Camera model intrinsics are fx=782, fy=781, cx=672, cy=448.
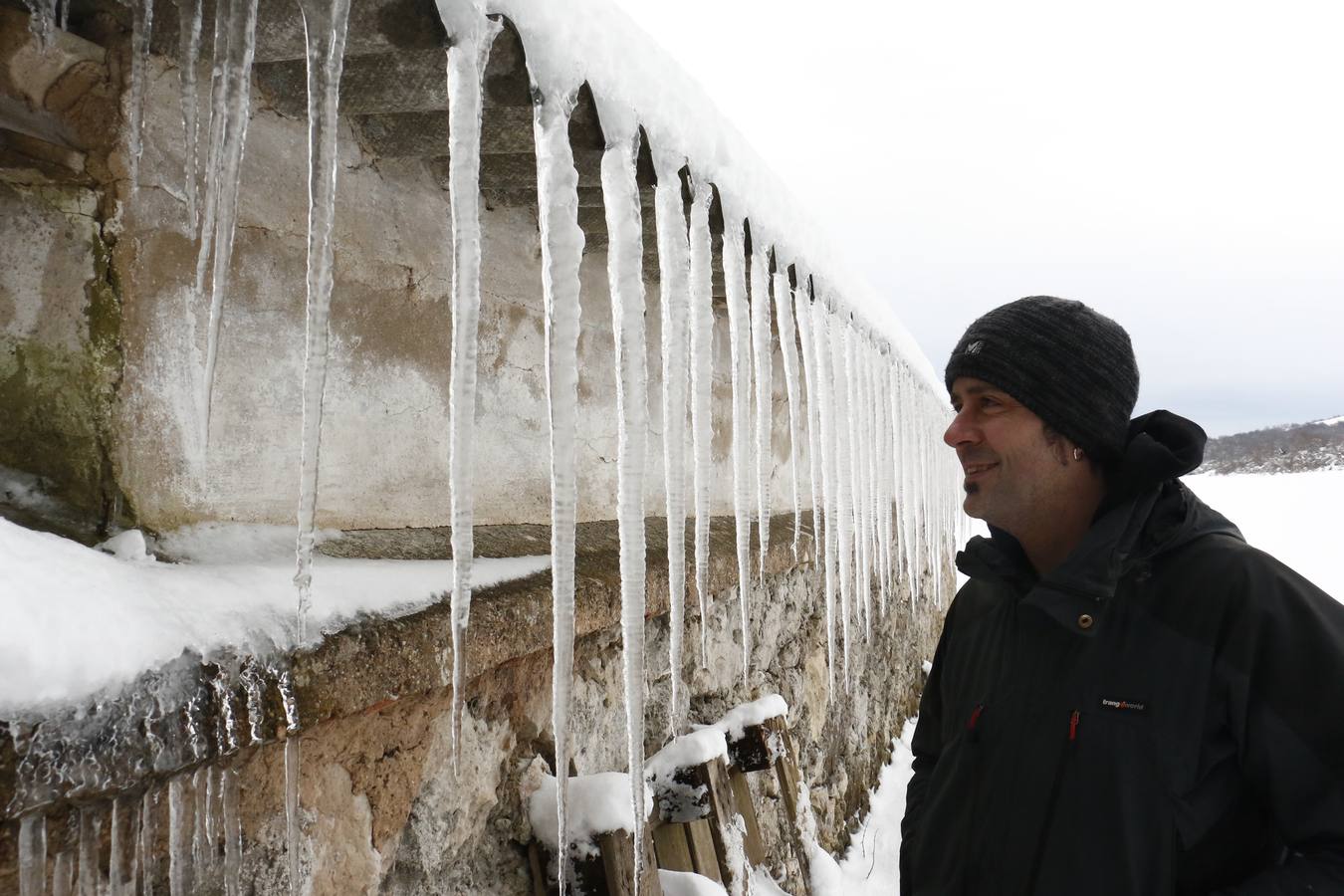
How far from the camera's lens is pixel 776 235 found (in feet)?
7.05

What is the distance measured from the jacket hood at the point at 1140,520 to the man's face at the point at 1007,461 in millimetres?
104

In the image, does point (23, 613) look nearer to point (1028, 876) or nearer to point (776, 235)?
point (1028, 876)

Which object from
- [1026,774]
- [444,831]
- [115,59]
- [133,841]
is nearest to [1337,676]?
[1026,774]

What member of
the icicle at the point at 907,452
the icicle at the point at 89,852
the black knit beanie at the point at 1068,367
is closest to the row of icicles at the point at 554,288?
the icicle at the point at 89,852

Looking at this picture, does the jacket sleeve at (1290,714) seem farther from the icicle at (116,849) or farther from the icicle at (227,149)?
the icicle at (227,149)

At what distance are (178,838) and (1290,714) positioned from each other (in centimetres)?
150

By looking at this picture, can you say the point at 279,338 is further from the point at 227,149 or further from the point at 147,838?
the point at 147,838

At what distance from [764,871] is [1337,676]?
187 centimetres

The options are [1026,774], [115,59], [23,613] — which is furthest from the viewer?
[1026,774]

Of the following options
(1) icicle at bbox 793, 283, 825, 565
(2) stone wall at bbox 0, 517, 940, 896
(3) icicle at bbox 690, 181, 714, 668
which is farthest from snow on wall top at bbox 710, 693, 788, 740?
(3) icicle at bbox 690, 181, 714, 668

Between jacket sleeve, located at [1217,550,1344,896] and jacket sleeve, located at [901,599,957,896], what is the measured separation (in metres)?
0.61

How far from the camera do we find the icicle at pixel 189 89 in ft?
3.76

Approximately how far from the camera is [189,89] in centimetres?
119

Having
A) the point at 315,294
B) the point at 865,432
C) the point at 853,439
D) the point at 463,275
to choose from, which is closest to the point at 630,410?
the point at 463,275
